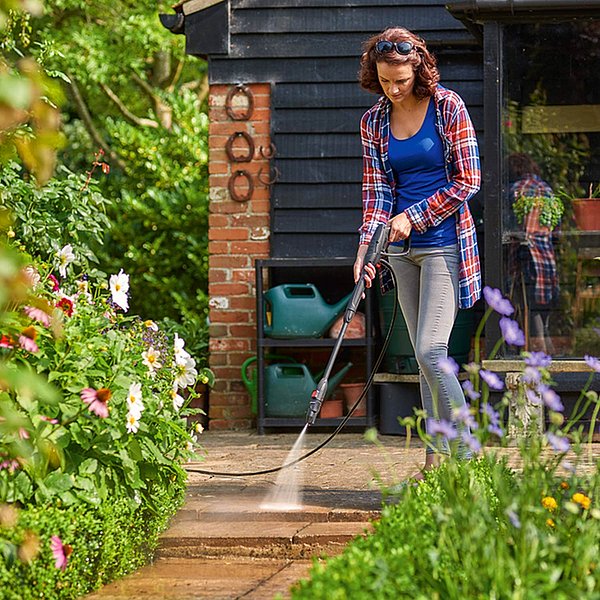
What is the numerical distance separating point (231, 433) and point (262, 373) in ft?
1.40

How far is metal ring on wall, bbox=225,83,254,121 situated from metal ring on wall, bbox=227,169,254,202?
12.8 inches

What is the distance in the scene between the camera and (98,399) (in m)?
3.25

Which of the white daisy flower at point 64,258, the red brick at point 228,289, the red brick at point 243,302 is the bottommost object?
the red brick at point 243,302

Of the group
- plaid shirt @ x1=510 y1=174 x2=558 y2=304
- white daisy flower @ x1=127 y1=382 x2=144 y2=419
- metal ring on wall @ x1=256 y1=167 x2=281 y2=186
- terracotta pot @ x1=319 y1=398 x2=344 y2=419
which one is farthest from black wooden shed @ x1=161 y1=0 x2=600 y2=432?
white daisy flower @ x1=127 y1=382 x2=144 y2=419

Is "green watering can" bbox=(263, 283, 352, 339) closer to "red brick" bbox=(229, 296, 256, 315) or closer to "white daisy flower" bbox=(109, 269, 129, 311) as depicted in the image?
"red brick" bbox=(229, 296, 256, 315)

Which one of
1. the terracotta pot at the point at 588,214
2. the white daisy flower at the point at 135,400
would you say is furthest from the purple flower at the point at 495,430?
the terracotta pot at the point at 588,214

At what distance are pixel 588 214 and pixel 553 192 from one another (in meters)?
0.22

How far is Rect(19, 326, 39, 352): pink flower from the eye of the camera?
10.3 ft

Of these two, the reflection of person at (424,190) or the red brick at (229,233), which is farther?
the red brick at (229,233)

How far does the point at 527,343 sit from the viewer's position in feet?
21.2

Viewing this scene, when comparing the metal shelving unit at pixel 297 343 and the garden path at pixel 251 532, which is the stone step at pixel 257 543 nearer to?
the garden path at pixel 251 532

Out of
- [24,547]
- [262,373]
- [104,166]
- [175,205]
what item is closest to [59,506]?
[24,547]

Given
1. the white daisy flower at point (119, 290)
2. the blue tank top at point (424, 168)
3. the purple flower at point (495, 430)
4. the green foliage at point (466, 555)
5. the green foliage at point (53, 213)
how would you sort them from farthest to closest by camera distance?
the green foliage at point (53, 213) → the blue tank top at point (424, 168) → the white daisy flower at point (119, 290) → the purple flower at point (495, 430) → the green foliage at point (466, 555)

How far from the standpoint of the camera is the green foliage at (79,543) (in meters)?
3.00
